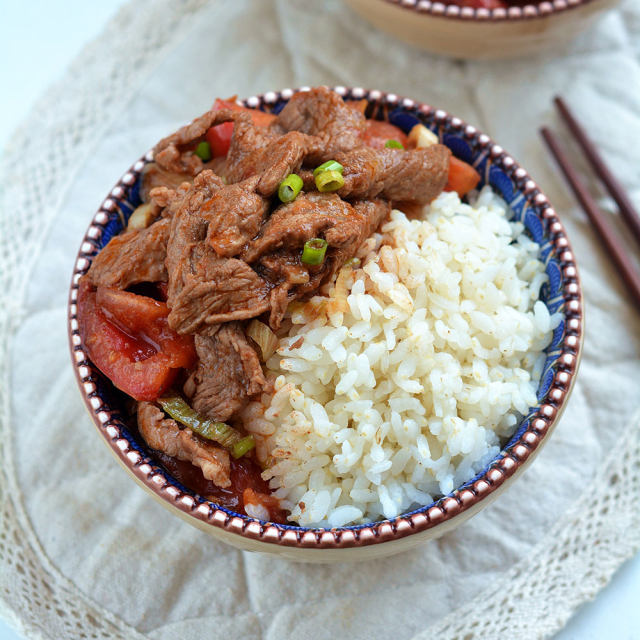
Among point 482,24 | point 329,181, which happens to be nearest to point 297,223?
point 329,181

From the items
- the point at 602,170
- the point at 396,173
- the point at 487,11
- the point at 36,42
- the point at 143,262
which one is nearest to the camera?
the point at 143,262

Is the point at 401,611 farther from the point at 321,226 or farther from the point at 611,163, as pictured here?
the point at 611,163

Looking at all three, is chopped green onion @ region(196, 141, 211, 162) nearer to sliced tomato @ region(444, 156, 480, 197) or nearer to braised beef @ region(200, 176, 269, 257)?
braised beef @ region(200, 176, 269, 257)

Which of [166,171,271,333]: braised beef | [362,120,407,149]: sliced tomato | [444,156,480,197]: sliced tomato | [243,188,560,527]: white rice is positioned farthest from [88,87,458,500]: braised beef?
[444,156,480,197]: sliced tomato

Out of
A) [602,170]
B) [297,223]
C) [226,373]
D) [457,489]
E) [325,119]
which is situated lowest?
[457,489]

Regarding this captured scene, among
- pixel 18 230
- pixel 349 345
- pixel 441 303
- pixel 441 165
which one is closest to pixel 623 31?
pixel 441 165

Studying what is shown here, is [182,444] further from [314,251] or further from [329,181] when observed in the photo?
[329,181]
